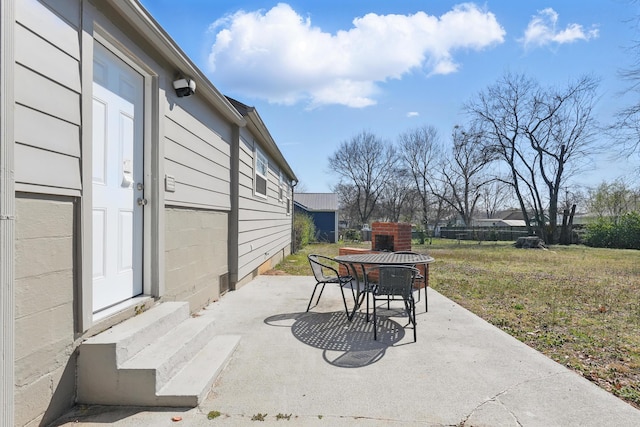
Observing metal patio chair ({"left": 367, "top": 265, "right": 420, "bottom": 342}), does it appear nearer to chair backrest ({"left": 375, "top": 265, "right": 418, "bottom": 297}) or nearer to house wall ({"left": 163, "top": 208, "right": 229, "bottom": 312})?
chair backrest ({"left": 375, "top": 265, "right": 418, "bottom": 297})

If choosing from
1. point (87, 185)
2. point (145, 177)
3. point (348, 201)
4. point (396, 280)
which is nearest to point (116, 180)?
point (145, 177)

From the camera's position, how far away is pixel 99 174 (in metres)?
2.57

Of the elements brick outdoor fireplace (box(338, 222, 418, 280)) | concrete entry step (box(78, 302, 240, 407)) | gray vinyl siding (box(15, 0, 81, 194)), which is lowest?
concrete entry step (box(78, 302, 240, 407))

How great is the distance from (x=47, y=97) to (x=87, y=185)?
0.55 m

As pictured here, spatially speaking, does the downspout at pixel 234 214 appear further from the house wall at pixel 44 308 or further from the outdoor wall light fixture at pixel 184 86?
the house wall at pixel 44 308

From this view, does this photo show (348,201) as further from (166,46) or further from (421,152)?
(166,46)

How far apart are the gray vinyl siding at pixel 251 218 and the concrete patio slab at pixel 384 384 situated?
225 cm

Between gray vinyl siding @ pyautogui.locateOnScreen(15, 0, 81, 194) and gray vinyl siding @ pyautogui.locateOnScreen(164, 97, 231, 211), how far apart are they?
4.22 ft

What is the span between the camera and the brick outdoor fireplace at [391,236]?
6340 mm

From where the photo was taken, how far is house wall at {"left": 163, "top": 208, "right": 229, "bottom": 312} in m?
3.58

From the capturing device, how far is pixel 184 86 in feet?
12.0

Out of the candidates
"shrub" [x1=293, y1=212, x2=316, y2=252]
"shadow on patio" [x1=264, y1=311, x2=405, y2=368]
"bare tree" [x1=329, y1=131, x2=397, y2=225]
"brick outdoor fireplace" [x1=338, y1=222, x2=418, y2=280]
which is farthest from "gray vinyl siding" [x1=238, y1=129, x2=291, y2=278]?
"bare tree" [x1=329, y1=131, x2=397, y2=225]

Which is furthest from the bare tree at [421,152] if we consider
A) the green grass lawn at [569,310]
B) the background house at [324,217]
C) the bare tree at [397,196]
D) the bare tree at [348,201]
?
the green grass lawn at [569,310]

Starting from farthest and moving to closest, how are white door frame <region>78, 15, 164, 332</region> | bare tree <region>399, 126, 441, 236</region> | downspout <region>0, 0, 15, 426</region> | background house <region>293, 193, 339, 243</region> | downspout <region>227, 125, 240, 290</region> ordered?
bare tree <region>399, 126, 441, 236</region> → background house <region>293, 193, 339, 243</region> → downspout <region>227, 125, 240, 290</region> → white door frame <region>78, 15, 164, 332</region> → downspout <region>0, 0, 15, 426</region>
